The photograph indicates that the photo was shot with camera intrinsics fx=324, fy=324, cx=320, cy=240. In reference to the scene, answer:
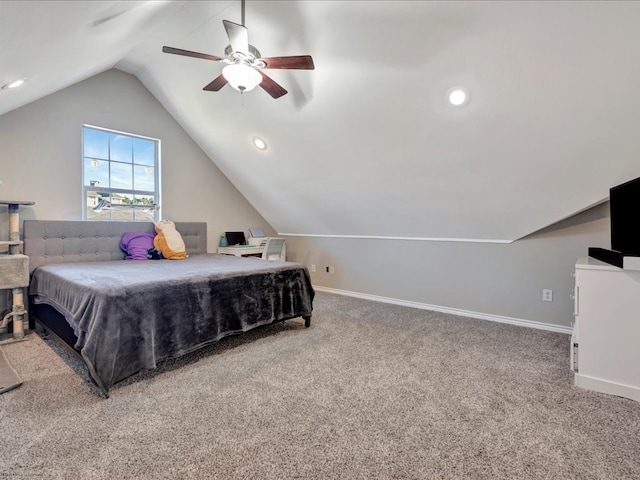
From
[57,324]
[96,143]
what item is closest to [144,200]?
[96,143]

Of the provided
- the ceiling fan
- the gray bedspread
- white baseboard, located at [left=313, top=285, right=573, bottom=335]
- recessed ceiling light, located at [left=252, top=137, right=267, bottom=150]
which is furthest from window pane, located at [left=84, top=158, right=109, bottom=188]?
white baseboard, located at [left=313, top=285, right=573, bottom=335]

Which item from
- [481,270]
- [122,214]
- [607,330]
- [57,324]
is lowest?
[57,324]

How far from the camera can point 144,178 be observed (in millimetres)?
4148

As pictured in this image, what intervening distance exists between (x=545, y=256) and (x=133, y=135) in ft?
15.5

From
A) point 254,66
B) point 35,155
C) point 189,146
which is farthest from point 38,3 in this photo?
point 189,146

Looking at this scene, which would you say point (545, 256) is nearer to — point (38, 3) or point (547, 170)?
point (547, 170)

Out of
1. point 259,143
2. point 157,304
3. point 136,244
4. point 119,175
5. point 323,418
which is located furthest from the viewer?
point 119,175

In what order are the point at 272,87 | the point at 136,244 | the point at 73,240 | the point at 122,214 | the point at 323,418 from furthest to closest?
the point at 122,214, the point at 136,244, the point at 73,240, the point at 272,87, the point at 323,418

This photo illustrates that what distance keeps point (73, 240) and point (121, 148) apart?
4.11ft

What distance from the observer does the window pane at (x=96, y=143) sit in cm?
364

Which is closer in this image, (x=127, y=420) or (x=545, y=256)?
(x=127, y=420)

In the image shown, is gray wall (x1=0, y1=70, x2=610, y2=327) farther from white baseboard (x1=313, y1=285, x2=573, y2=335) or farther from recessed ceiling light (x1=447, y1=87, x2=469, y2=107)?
recessed ceiling light (x1=447, y1=87, x2=469, y2=107)

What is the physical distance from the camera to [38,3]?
1.28 m

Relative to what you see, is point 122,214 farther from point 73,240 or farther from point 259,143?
point 259,143
